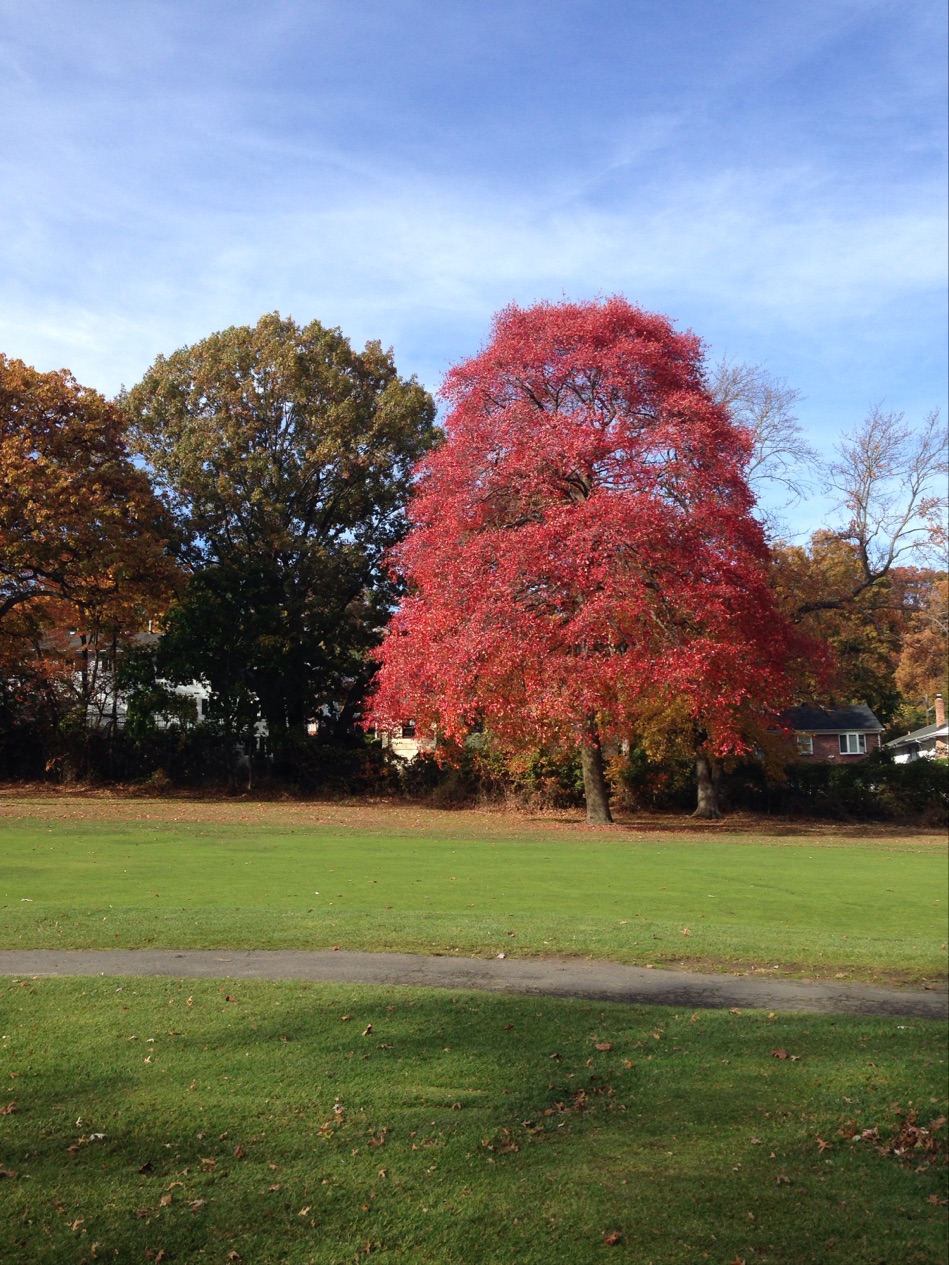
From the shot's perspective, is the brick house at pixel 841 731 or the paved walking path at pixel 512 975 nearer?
the paved walking path at pixel 512 975

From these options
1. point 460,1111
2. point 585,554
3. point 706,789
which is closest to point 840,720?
point 706,789

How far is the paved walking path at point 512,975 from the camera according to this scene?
27.6ft

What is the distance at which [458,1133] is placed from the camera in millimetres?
5750

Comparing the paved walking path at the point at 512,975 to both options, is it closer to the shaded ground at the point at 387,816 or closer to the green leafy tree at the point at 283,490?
the shaded ground at the point at 387,816

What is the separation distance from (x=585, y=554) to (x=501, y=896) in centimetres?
1241

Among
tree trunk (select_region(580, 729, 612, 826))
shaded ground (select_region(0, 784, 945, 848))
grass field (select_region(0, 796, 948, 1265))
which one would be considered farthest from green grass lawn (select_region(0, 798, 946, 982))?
tree trunk (select_region(580, 729, 612, 826))

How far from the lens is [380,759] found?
39031 millimetres

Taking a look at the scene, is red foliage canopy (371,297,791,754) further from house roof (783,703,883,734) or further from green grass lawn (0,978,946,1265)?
house roof (783,703,883,734)

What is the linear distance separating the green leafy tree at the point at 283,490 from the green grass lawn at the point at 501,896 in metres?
15.3

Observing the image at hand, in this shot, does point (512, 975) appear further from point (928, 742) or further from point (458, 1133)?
point (928, 742)

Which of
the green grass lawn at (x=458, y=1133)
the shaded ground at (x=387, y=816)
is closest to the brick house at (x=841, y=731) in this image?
the shaded ground at (x=387, y=816)

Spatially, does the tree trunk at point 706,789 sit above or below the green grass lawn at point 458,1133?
above

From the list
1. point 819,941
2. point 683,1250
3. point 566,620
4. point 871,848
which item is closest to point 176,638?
point 566,620

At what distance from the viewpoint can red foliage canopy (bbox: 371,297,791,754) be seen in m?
24.7
